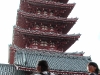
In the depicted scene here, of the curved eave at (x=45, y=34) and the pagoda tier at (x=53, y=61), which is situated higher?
the curved eave at (x=45, y=34)

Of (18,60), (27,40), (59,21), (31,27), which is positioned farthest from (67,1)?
(18,60)

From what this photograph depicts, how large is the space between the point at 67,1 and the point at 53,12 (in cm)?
302

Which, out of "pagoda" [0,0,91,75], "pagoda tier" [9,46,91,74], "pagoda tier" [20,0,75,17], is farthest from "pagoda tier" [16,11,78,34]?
"pagoda tier" [9,46,91,74]

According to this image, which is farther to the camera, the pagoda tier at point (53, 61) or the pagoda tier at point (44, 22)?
the pagoda tier at point (44, 22)

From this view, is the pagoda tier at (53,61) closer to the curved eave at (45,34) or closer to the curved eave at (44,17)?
the curved eave at (45,34)

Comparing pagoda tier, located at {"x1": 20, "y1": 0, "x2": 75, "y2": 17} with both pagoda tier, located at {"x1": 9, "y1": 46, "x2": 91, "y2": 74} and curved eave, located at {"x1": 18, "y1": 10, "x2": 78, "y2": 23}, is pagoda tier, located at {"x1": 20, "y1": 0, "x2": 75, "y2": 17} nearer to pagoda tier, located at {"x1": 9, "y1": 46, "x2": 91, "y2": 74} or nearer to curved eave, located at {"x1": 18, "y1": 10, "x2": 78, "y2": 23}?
curved eave, located at {"x1": 18, "y1": 10, "x2": 78, "y2": 23}

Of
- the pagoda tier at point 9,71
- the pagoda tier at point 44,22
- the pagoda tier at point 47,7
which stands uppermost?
the pagoda tier at point 47,7

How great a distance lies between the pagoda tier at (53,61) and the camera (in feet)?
57.2

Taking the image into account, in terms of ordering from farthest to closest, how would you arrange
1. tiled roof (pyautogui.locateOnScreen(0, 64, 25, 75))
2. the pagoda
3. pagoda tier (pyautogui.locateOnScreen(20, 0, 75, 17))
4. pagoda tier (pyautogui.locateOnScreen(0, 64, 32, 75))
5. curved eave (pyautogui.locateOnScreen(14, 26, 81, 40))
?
pagoda tier (pyautogui.locateOnScreen(20, 0, 75, 17)), curved eave (pyautogui.locateOnScreen(14, 26, 81, 40)), the pagoda, tiled roof (pyautogui.locateOnScreen(0, 64, 25, 75)), pagoda tier (pyautogui.locateOnScreen(0, 64, 32, 75))

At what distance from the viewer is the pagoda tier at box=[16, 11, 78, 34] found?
913 inches

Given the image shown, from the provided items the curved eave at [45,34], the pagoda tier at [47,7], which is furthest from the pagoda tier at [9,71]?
the pagoda tier at [47,7]

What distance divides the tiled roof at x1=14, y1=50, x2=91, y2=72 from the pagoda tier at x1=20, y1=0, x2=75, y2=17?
617cm

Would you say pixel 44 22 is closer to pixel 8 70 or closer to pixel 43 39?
pixel 43 39

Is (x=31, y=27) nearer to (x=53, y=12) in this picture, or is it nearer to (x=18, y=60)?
(x=53, y=12)
